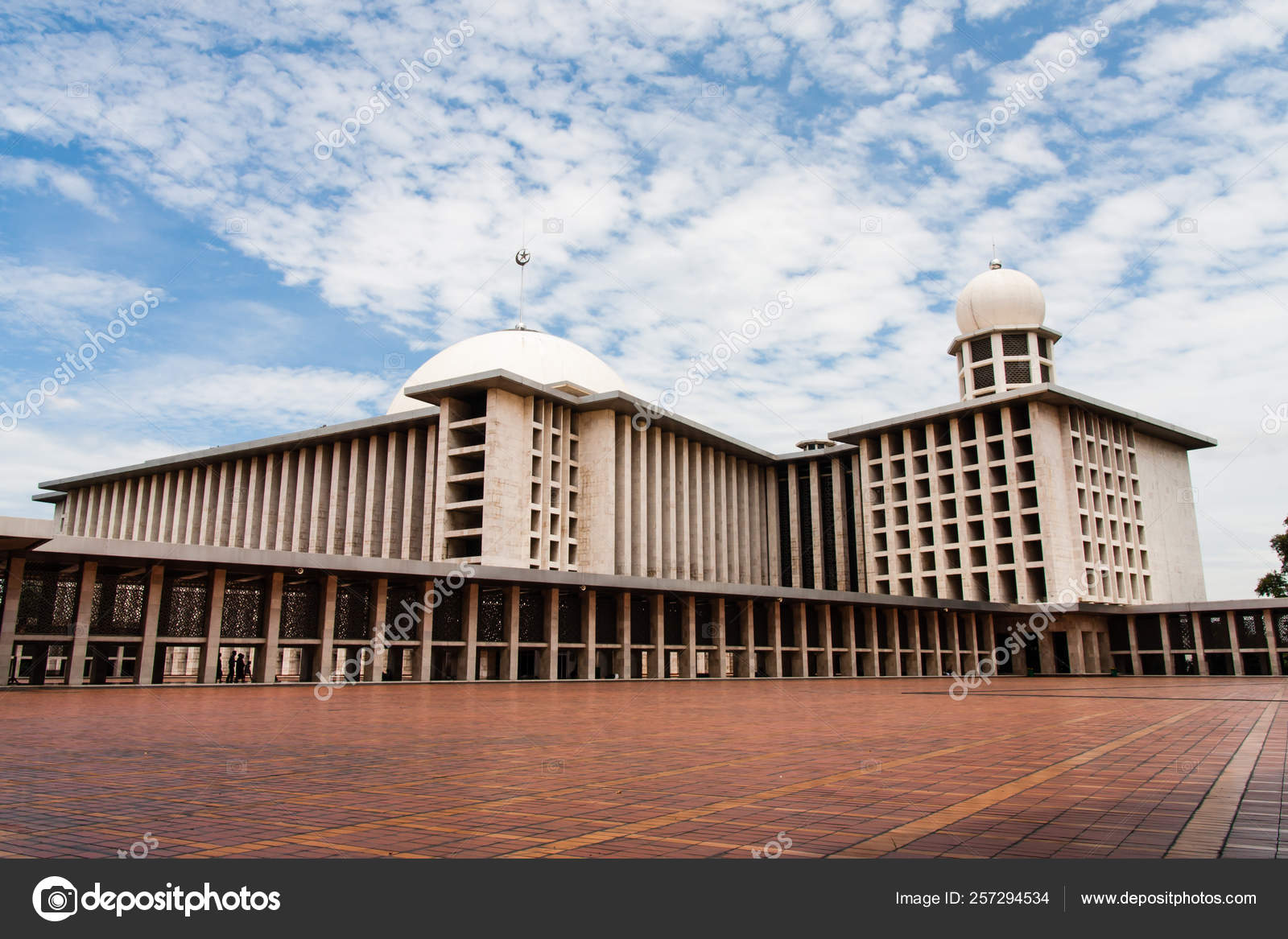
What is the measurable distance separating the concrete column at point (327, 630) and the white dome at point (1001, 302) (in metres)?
47.3

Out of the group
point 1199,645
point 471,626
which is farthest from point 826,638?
point 1199,645

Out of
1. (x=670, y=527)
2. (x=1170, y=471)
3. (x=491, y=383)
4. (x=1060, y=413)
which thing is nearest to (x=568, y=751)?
(x=491, y=383)

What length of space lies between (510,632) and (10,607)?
1403 cm

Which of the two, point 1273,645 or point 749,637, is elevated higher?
point 749,637

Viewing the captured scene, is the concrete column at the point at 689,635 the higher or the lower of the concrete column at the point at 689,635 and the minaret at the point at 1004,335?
the lower

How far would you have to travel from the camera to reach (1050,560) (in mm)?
51219

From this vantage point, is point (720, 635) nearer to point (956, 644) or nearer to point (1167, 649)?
point (956, 644)

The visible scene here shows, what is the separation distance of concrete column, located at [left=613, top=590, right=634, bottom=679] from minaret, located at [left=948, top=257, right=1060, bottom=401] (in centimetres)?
3384

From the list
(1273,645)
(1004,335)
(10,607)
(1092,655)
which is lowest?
(1092,655)

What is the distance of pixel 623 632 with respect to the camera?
34.3 meters

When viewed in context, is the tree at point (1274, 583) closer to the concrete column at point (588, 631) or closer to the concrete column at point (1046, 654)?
the concrete column at point (1046, 654)

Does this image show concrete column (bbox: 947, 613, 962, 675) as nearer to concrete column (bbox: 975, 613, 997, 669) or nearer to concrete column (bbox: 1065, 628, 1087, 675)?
concrete column (bbox: 975, 613, 997, 669)

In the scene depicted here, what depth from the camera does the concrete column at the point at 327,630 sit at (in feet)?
85.7
